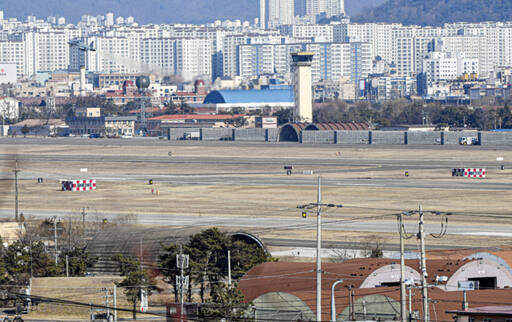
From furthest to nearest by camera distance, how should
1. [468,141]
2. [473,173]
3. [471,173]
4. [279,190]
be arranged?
[468,141]
[471,173]
[473,173]
[279,190]

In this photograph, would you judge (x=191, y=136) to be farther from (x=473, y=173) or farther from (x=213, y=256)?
(x=213, y=256)


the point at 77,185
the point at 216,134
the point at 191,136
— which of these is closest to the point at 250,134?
the point at 216,134

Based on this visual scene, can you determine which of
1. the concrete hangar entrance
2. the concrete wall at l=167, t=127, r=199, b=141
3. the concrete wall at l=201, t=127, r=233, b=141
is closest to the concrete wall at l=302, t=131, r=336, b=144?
the concrete hangar entrance

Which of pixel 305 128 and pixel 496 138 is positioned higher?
pixel 305 128

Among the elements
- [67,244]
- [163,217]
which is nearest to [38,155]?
[163,217]

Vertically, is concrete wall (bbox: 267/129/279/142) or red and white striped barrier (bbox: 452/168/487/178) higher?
concrete wall (bbox: 267/129/279/142)

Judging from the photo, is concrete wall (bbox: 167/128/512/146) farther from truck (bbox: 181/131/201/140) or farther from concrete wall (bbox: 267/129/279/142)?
truck (bbox: 181/131/201/140)
